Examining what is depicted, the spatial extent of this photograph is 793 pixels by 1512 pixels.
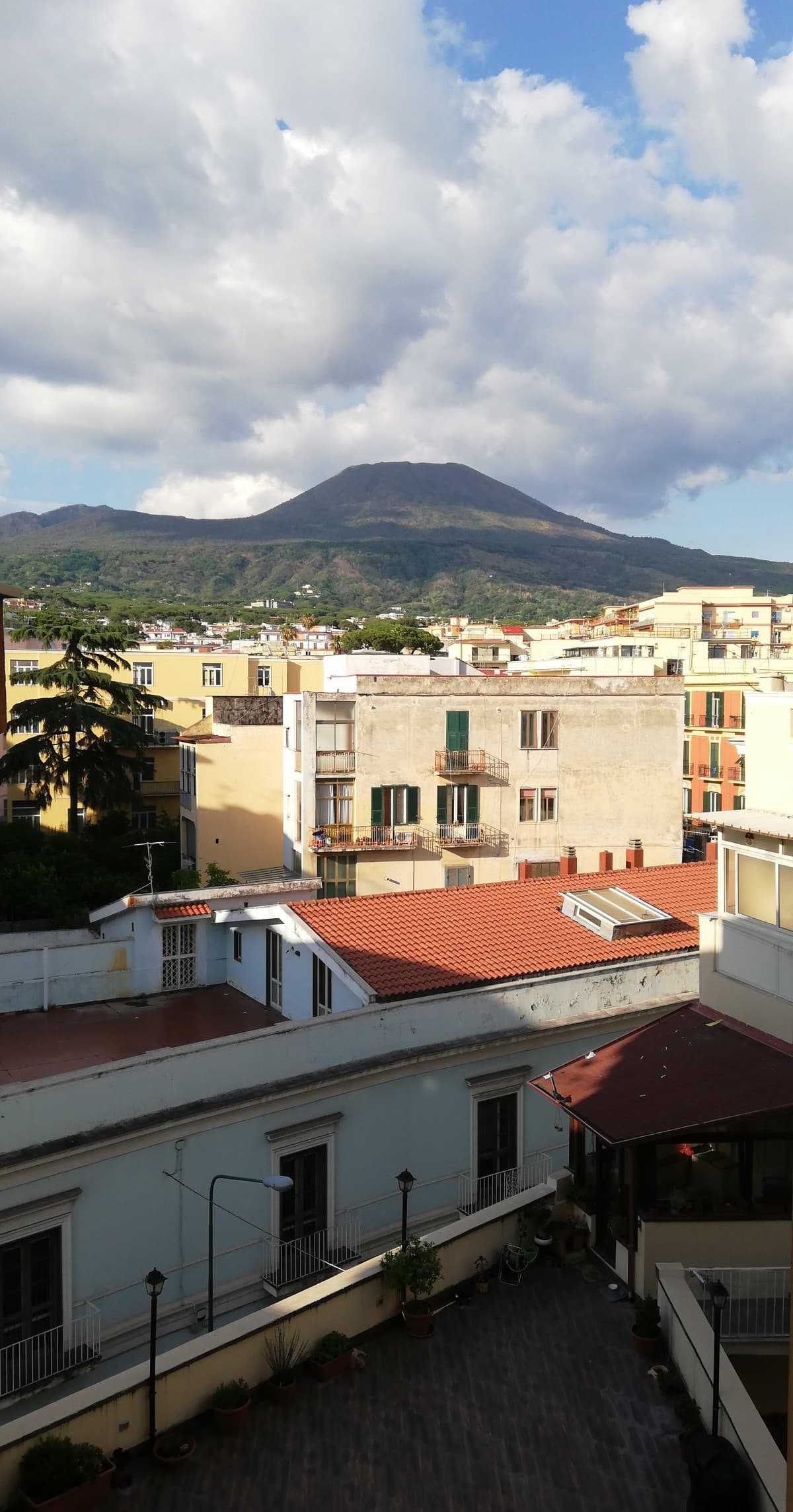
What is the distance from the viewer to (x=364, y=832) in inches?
1465

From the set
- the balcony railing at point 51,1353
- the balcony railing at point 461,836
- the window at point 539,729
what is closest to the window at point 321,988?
the balcony railing at point 51,1353

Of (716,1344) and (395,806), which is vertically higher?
(395,806)

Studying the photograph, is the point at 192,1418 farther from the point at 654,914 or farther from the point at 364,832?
the point at 364,832

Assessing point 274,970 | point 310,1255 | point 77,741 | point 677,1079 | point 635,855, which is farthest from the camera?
point 77,741

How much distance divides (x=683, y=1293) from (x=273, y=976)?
11.8m

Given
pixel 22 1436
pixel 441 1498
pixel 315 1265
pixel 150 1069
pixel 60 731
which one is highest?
pixel 60 731

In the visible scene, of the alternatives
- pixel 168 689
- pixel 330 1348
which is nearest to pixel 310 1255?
pixel 330 1348

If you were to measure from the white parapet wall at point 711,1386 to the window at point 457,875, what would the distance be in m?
26.5

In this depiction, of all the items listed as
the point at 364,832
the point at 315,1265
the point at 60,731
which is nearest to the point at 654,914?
the point at 315,1265

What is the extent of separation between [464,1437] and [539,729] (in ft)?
99.7

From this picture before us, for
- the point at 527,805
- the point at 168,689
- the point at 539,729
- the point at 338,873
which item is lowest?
the point at 338,873

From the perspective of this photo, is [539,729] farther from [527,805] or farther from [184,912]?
[184,912]

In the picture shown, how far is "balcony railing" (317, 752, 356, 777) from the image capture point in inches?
1448

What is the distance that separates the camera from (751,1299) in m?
11.3
